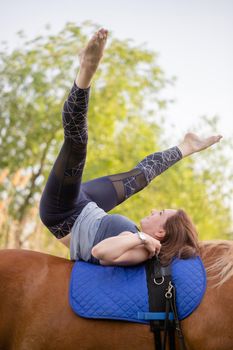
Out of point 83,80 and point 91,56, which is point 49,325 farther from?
point 91,56

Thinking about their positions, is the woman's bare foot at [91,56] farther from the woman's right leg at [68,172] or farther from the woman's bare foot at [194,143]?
the woman's bare foot at [194,143]

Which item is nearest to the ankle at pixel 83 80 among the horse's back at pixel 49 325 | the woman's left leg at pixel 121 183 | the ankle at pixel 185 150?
the woman's left leg at pixel 121 183

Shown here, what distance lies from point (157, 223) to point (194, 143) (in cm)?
120

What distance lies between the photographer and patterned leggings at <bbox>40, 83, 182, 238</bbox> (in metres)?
3.50

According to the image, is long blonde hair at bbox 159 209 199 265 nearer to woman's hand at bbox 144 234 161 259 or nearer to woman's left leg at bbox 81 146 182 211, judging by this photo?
woman's hand at bbox 144 234 161 259

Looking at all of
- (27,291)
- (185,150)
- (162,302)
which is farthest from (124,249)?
(185,150)

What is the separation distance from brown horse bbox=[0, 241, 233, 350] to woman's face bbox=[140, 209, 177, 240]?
0.50 meters

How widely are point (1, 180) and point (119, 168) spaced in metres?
3.65

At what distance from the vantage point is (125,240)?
3.11 m

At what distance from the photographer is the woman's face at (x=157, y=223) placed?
3.54 metres

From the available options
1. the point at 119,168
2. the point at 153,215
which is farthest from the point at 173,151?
the point at 119,168

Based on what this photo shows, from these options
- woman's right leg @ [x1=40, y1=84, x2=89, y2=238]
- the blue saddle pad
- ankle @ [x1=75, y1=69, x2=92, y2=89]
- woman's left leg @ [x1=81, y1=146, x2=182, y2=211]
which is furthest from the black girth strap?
ankle @ [x1=75, y1=69, x2=92, y2=89]

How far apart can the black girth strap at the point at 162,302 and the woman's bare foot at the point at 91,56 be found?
1234 millimetres

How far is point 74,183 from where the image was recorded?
364 cm
